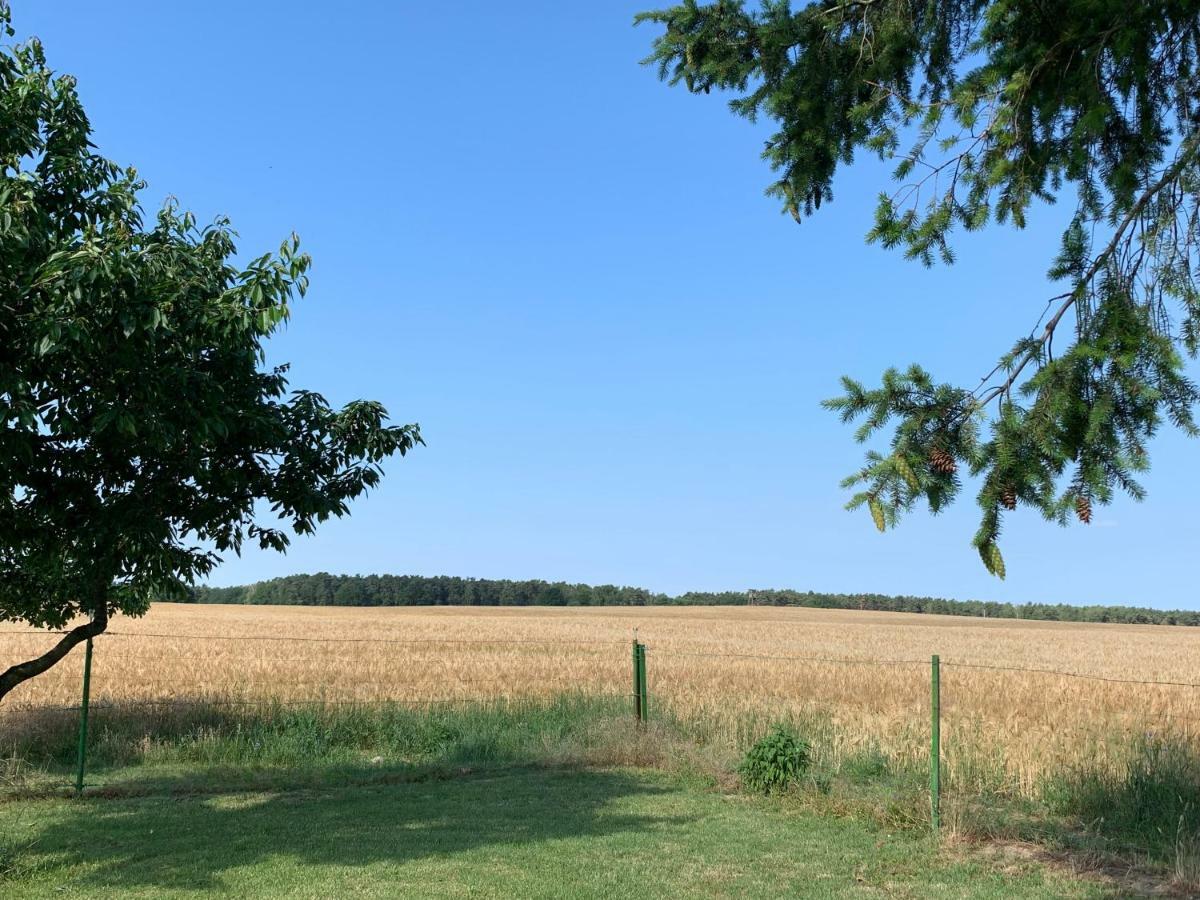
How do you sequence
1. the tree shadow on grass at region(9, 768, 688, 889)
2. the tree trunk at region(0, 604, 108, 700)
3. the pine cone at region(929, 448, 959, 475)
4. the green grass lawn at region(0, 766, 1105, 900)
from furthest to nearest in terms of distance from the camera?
1. the tree trunk at region(0, 604, 108, 700)
2. the tree shadow on grass at region(9, 768, 688, 889)
3. the green grass lawn at region(0, 766, 1105, 900)
4. the pine cone at region(929, 448, 959, 475)

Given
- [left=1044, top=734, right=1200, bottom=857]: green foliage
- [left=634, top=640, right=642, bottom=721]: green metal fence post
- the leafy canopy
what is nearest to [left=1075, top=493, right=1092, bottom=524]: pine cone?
the leafy canopy

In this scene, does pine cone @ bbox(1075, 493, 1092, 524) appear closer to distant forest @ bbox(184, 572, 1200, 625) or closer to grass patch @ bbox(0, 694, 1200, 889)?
grass patch @ bbox(0, 694, 1200, 889)

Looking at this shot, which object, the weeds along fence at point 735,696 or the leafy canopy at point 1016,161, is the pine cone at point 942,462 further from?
the weeds along fence at point 735,696

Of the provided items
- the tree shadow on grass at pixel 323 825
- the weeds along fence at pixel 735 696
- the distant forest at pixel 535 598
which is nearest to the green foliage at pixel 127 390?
the tree shadow on grass at pixel 323 825

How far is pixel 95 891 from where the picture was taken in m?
7.38

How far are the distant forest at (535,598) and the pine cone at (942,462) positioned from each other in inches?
4214

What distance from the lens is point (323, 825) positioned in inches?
377

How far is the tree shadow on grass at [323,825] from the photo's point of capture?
820 cm

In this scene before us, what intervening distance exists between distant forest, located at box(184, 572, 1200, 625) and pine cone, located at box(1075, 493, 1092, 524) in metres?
107

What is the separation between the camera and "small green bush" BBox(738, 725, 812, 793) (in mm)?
10820

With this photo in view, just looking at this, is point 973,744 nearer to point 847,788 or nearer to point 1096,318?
point 847,788

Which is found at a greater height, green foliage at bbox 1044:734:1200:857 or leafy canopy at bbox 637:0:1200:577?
leafy canopy at bbox 637:0:1200:577

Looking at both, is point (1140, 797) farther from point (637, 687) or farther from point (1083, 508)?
point (637, 687)

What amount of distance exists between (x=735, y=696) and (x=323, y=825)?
366 inches
